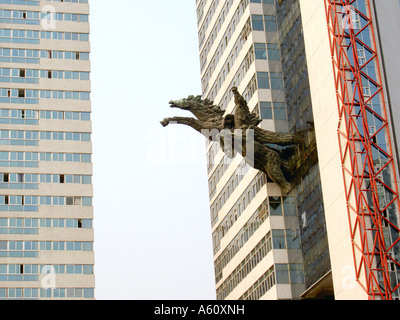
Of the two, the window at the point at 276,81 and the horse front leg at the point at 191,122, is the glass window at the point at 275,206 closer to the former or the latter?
the horse front leg at the point at 191,122

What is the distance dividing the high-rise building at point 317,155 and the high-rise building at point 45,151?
49.3 feet

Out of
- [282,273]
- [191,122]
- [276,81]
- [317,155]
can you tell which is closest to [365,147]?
[317,155]

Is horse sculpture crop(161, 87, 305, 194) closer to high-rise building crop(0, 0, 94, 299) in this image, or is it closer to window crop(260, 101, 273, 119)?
window crop(260, 101, 273, 119)

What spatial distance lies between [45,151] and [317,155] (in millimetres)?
36342

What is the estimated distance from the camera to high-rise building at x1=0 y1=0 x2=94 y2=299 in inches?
3600

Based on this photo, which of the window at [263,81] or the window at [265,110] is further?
the window at [263,81]

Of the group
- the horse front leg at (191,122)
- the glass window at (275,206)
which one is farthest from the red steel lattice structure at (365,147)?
the horse front leg at (191,122)

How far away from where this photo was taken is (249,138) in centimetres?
7394

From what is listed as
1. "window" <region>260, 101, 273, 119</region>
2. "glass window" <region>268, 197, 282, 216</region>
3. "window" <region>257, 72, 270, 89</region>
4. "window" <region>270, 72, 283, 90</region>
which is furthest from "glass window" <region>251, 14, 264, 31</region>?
"glass window" <region>268, 197, 282, 216</region>

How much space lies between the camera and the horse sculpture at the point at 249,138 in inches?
2908

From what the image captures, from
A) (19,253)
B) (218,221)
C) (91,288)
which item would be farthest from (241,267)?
(19,253)

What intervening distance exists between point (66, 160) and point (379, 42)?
41396mm

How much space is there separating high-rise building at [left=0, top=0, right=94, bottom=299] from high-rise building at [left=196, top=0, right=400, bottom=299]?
49.3 feet

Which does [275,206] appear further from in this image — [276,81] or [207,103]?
[276,81]
